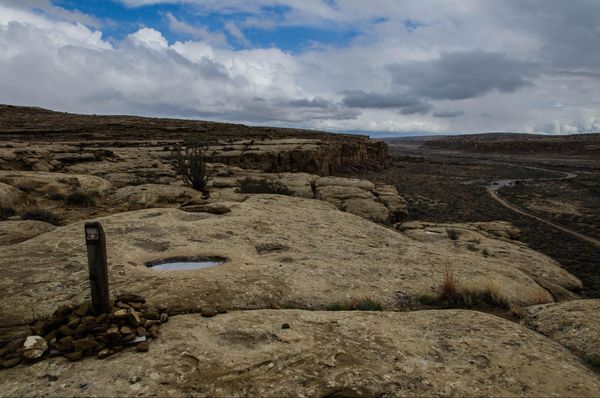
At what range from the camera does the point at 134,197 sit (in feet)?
52.7

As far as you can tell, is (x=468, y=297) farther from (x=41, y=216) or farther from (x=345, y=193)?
(x=345, y=193)

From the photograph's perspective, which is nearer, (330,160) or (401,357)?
(401,357)

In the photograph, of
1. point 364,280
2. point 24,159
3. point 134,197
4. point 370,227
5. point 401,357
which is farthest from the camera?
point 24,159

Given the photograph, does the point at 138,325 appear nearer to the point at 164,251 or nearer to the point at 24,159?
the point at 164,251

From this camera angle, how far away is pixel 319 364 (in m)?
5.06

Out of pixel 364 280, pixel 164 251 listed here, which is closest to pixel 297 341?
pixel 364 280

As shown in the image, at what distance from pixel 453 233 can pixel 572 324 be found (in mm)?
10079

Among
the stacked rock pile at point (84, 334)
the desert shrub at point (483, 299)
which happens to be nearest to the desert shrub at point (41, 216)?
the stacked rock pile at point (84, 334)

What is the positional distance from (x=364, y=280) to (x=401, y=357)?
318 cm

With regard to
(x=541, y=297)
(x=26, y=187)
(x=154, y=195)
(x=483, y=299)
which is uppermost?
(x=26, y=187)

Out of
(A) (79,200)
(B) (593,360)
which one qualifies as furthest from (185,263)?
(A) (79,200)

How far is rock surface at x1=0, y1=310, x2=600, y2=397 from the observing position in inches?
177

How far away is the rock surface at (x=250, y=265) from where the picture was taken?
669 centimetres

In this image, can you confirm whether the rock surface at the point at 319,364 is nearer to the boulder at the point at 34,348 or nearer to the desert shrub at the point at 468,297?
the boulder at the point at 34,348
